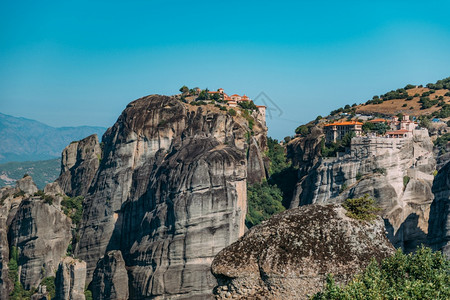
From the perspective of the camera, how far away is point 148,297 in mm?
74688

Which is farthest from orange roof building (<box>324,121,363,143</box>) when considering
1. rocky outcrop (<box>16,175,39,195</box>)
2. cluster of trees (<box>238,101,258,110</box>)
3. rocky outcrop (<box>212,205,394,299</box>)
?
rocky outcrop (<box>212,205,394,299</box>)

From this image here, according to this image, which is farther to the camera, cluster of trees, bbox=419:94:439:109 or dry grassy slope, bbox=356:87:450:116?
cluster of trees, bbox=419:94:439:109

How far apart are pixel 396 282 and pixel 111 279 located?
54780 mm

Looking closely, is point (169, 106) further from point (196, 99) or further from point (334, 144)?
point (334, 144)

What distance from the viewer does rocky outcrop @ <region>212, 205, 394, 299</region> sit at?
2281 centimetres

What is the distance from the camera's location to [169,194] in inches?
3120

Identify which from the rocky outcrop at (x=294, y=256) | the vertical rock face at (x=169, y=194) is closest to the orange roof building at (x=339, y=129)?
the vertical rock face at (x=169, y=194)

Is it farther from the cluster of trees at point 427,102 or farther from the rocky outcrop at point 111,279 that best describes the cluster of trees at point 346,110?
the rocky outcrop at point 111,279

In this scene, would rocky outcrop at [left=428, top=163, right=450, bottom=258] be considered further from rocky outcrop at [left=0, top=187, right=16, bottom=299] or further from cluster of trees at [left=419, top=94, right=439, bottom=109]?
rocky outcrop at [left=0, top=187, right=16, bottom=299]

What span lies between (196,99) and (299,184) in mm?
22584

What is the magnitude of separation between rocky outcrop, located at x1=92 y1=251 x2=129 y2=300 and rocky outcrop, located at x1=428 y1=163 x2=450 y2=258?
96.8 ft

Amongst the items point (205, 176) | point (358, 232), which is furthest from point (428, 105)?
point (358, 232)

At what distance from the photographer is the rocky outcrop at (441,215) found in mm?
62469

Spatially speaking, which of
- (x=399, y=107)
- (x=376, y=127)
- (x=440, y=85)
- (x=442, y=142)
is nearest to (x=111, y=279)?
(x=376, y=127)
